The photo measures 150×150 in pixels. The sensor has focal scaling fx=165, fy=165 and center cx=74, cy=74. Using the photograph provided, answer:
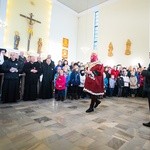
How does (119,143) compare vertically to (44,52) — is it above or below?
below

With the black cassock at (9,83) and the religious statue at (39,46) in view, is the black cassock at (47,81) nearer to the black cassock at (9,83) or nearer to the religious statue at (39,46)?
the black cassock at (9,83)

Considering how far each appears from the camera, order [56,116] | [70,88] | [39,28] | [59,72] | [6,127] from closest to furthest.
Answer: [6,127] < [56,116] < [59,72] < [70,88] < [39,28]

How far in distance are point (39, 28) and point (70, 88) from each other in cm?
726

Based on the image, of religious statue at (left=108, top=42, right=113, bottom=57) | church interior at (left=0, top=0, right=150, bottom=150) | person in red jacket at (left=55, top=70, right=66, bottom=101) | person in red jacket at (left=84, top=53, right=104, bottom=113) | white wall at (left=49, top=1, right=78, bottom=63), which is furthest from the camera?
white wall at (left=49, top=1, right=78, bottom=63)

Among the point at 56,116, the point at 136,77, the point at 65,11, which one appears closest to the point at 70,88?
the point at 56,116

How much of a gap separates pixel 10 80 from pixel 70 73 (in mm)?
2459

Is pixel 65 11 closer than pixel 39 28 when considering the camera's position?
No

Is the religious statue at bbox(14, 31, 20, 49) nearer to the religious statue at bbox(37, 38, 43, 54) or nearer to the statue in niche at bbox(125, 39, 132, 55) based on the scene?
the religious statue at bbox(37, 38, 43, 54)

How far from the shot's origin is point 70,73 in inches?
267

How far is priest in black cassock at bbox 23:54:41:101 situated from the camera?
Result: 18.8 ft

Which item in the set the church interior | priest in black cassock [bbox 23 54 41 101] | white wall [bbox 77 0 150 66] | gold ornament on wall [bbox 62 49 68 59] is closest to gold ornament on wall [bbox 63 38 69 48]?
the church interior

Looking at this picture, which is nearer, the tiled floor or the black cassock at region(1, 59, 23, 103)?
the tiled floor

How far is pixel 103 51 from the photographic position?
512 inches

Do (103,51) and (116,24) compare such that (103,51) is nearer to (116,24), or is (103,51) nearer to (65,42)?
(116,24)
